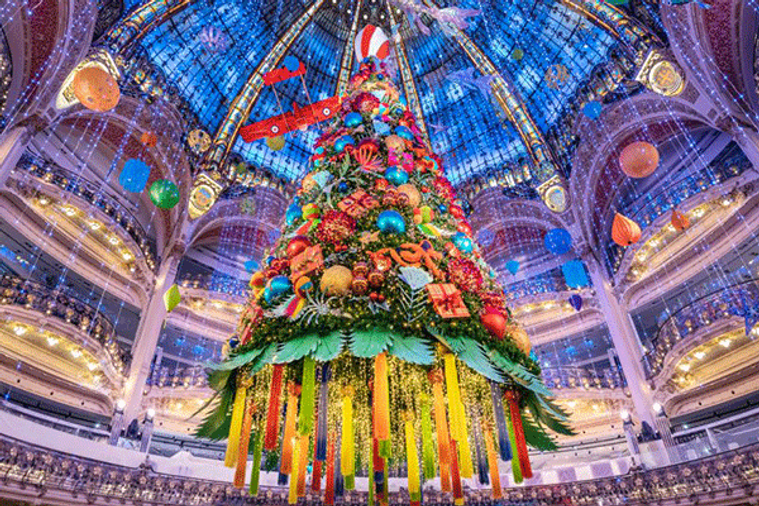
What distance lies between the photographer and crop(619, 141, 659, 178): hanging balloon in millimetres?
10750

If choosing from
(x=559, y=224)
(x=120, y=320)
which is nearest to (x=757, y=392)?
(x=559, y=224)

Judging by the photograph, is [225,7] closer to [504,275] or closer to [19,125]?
[19,125]

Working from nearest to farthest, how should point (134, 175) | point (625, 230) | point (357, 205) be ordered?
point (357, 205) → point (134, 175) → point (625, 230)

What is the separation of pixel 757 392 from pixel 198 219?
19.4m

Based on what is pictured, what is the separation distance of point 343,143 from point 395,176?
898mm

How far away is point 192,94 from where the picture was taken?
18.2 metres

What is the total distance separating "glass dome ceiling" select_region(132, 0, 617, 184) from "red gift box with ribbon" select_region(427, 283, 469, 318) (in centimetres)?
1323

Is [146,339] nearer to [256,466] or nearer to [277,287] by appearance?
[256,466]

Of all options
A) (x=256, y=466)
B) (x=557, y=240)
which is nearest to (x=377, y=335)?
(x=256, y=466)

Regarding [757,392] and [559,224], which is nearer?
[757,392]

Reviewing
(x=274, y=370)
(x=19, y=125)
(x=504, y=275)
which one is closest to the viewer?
(x=274, y=370)

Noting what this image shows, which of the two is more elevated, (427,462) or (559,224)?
(559,224)

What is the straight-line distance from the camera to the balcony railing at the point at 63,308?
1156cm

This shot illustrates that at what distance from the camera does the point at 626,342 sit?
615 inches
